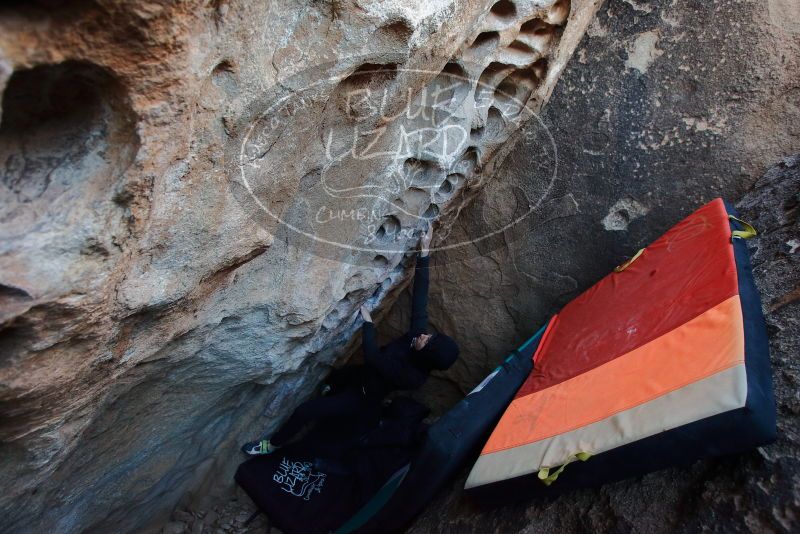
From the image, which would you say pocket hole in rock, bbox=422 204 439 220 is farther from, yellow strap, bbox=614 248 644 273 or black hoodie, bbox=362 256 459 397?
yellow strap, bbox=614 248 644 273

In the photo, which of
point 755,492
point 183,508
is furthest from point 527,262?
point 183,508

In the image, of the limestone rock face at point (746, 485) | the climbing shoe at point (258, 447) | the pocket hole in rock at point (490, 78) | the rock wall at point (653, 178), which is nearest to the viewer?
the limestone rock face at point (746, 485)

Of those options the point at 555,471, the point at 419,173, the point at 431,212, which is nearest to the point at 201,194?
the point at 419,173

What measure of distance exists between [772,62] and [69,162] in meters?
1.62

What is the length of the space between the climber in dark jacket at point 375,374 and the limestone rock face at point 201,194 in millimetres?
96

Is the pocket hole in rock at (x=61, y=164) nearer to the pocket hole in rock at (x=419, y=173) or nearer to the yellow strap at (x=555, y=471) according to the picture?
the pocket hole in rock at (x=419, y=173)

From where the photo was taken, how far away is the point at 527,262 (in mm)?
1848

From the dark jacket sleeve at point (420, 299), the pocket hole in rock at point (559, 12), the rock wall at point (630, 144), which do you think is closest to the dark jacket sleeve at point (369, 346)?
the dark jacket sleeve at point (420, 299)

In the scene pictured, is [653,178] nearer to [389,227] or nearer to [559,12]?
[559,12]

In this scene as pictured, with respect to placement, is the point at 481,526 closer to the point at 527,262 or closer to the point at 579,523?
the point at 579,523

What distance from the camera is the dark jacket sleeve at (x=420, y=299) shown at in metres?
Result: 1.74

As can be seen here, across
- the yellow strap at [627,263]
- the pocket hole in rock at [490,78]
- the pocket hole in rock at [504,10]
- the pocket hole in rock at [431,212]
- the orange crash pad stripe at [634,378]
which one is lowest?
the orange crash pad stripe at [634,378]

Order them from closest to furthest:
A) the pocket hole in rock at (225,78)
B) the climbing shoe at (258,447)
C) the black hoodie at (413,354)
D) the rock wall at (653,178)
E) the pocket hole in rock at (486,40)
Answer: the pocket hole in rock at (225,78) < the rock wall at (653,178) < the pocket hole in rock at (486,40) < the black hoodie at (413,354) < the climbing shoe at (258,447)

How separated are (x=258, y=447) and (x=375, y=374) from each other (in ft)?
1.65
